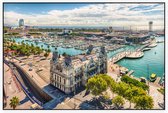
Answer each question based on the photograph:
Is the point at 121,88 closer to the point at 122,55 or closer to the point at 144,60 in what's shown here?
the point at 144,60

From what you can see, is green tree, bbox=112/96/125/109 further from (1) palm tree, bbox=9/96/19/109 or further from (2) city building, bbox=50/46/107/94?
(1) palm tree, bbox=9/96/19/109

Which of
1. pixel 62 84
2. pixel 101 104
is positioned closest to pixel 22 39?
pixel 62 84

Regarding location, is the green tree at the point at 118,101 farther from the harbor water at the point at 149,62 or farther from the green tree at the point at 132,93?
the harbor water at the point at 149,62

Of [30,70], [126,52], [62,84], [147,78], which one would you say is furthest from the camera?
[126,52]

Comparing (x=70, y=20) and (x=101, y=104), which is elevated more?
(x=70, y=20)

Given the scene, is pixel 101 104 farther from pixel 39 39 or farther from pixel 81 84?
pixel 39 39

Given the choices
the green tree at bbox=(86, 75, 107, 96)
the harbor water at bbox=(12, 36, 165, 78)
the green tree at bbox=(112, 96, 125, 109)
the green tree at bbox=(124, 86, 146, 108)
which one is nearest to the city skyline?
the harbor water at bbox=(12, 36, 165, 78)

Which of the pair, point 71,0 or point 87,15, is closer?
point 71,0
